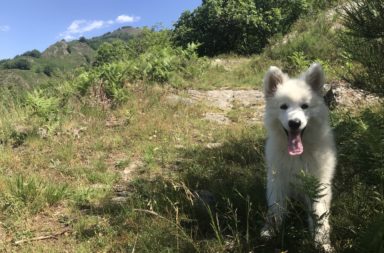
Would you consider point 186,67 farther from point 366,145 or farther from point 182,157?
point 366,145

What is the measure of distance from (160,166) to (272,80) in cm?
255

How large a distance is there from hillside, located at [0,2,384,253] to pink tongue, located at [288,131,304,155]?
367 millimetres

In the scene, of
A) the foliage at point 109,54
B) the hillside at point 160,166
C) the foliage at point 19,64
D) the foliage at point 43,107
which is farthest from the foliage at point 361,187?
the foliage at point 19,64

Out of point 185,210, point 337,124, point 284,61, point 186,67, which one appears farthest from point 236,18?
point 185,210

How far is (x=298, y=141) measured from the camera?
380 cm

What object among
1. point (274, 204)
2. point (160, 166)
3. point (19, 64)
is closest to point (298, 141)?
point (274, 204)

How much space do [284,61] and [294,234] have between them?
34.9 feet

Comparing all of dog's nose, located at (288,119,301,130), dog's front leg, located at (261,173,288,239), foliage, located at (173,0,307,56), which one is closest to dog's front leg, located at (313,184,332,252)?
dog's front leg, located at (261,173,288,239)

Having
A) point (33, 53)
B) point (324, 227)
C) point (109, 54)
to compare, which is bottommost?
point (324, 227)

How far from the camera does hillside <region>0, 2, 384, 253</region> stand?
359cm

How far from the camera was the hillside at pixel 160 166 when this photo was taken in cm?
359

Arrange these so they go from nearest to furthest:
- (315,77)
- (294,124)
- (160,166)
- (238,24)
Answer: (294,124) < (315,77) < (160,166) < (238,24)

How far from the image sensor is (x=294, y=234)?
11.5 ft

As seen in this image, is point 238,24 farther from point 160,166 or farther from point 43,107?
point 160,166
